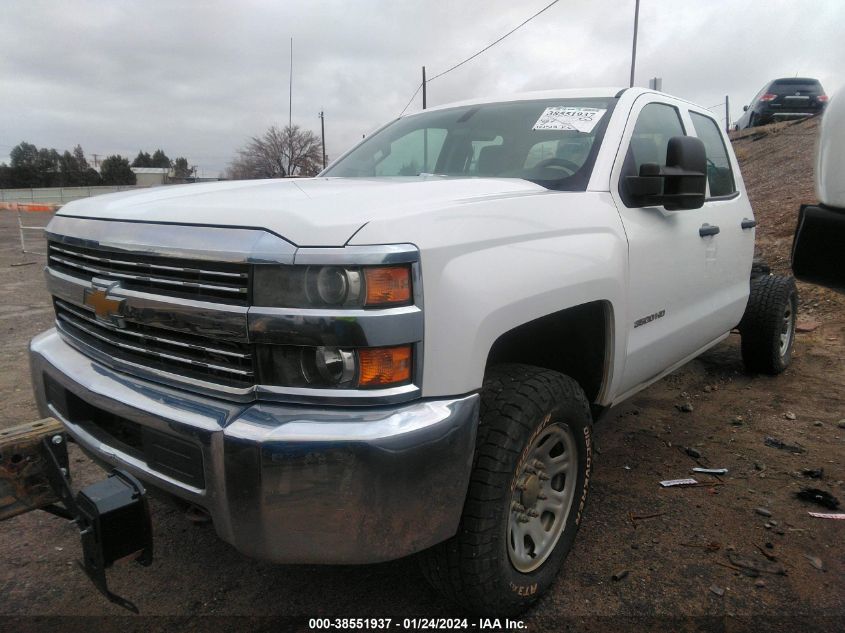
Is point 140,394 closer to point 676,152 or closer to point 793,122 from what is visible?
point 676,152

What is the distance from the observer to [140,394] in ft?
6.26

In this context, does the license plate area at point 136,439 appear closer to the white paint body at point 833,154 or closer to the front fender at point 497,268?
the front fender at point 497,268

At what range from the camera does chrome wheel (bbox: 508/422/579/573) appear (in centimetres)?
213

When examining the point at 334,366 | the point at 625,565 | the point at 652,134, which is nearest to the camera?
the point at 334,366

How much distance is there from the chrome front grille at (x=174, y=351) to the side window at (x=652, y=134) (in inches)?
74.4

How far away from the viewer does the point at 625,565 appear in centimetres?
249

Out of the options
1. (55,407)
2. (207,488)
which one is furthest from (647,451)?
(55,407)

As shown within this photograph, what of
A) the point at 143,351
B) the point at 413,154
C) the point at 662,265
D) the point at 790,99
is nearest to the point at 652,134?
the point at 662,265

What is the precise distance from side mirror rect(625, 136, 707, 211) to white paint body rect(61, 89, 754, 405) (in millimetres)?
90

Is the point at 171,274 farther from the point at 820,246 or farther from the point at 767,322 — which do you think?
the point at 767,322

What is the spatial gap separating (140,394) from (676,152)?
223cm

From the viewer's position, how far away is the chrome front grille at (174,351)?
67.8 inches

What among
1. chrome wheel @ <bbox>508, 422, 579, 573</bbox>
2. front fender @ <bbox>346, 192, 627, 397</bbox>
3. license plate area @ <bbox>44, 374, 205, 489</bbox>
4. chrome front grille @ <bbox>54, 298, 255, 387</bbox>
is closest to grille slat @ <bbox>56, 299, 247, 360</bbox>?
chrome front grille @ <bbox>54, 298, 255, 387</bbox>

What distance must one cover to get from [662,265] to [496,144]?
95 centimetres
